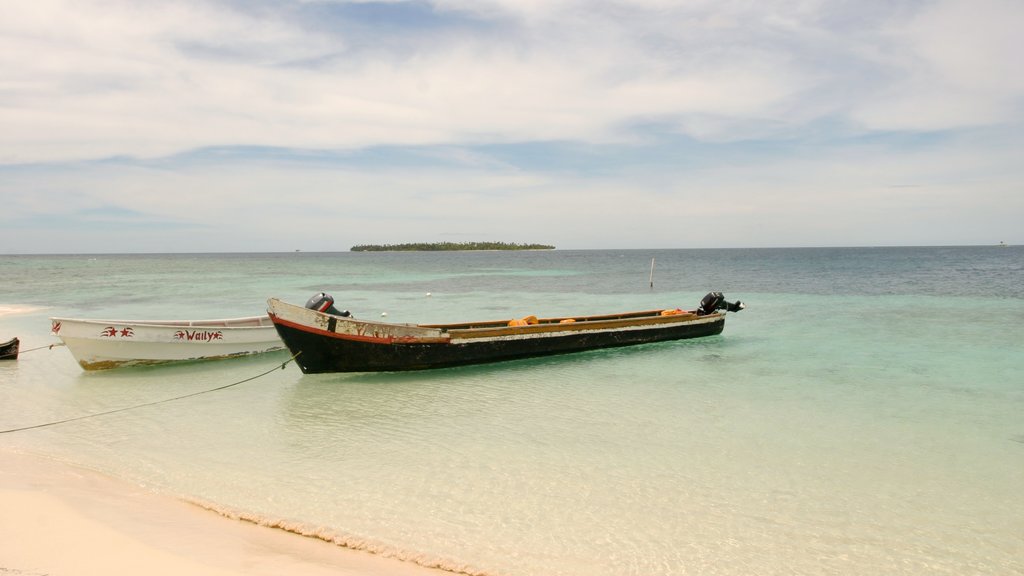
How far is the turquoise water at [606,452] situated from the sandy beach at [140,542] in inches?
12.5

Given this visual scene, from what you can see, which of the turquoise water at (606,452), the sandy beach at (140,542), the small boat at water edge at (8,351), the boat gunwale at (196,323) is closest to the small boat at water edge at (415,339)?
the turquoise water at (606,452)

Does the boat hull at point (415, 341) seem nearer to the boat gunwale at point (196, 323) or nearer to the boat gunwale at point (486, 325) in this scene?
the boat gunwale at point (486, 325)

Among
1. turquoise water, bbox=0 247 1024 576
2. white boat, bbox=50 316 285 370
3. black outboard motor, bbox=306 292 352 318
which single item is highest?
black outboard motor, bbox=306 292 352 318

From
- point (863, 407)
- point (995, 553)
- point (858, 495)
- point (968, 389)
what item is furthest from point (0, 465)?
point (968, 389)

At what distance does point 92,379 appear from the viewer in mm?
12492

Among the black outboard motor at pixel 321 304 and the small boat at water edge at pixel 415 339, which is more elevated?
the black outboard motor at pixel 321 304

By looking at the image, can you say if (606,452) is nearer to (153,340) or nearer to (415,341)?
(415,341)

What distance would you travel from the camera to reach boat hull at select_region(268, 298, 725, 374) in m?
11.9

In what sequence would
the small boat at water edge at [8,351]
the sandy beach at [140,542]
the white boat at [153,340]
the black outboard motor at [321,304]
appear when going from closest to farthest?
the sandy beach at [140,542], the black outboard motor at [321,304], the white boat at [153,340], the small boat at water edge at [8,351]

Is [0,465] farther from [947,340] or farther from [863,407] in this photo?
[947,340]

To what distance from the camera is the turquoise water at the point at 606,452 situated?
563cm

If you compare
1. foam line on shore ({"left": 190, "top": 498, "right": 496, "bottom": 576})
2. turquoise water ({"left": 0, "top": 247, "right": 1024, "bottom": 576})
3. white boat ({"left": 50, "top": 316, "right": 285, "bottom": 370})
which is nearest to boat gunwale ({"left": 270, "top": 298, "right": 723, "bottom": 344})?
turquoise water ({"left": 0, "top": 247, "right": 1024, "bottom": 576})

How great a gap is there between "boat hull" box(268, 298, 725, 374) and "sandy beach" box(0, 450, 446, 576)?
548 centimetres

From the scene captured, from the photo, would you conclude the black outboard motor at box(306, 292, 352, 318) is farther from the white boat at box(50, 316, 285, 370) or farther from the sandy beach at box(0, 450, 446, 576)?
the sandy beach at box(0, 450, 446, 576)
